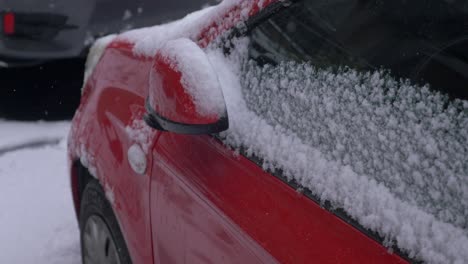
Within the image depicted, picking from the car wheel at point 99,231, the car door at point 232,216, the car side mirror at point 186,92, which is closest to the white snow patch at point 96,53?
the car wheel at point 99,231

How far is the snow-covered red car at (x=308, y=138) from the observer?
43.0 inches

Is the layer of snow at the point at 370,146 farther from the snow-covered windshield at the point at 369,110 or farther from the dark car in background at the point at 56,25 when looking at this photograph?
the dark car in background at the point at 56,25

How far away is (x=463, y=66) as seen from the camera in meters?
1.20

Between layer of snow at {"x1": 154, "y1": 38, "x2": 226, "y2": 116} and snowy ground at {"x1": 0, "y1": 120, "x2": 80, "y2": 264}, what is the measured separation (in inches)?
70.1

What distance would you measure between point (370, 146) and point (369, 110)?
8cm

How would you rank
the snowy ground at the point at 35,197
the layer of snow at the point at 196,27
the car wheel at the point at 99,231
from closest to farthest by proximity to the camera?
the layer of snow at the point at 196,27
the car wheel at the point at 99,231
the snowy ground at the point at 35,197

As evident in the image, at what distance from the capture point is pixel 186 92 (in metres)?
1.43

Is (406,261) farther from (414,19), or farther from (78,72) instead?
(78,72)

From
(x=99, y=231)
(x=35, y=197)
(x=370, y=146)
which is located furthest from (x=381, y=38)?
(x=35, y=197)

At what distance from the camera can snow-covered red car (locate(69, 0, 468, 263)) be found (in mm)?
1093

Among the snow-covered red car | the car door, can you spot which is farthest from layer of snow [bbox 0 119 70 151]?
the car door

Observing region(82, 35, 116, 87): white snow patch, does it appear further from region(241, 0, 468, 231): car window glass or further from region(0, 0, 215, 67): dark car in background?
region(0, 0, 215, 67): dark car in background

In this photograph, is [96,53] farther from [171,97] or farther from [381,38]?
[381,38]

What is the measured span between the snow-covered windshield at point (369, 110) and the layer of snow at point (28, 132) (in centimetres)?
282
